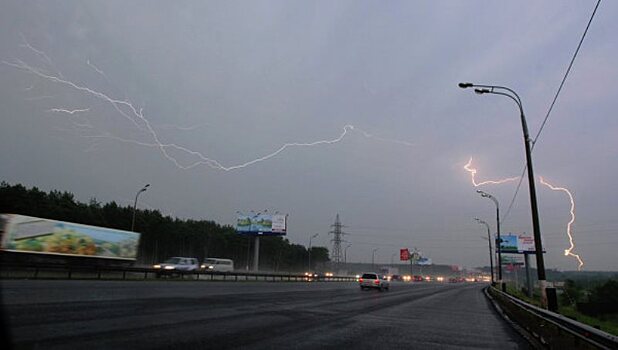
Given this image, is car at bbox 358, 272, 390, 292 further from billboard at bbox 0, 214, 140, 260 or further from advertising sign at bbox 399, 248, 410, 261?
advertising sign at bbox 399, 248, 410, 261

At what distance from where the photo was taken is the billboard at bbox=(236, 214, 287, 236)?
84.3 meters

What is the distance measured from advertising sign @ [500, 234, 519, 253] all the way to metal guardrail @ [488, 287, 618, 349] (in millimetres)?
76206

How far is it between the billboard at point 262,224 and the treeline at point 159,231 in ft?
73.7

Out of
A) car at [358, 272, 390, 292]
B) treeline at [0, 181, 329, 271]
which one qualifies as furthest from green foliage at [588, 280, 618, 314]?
treeline at [0, 181, 329, 271]

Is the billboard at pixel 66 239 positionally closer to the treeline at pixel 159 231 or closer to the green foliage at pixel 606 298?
the treeline at pixel 159 231

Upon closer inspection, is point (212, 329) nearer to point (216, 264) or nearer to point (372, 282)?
point (372, 282)

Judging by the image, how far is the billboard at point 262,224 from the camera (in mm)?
84312

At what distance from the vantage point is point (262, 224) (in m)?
85.1

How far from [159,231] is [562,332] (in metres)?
96.3

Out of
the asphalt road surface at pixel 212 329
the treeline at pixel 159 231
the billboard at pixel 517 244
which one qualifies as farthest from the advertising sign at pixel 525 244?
the asphalt road surface at pixel 212 329

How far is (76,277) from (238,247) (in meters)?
95.5

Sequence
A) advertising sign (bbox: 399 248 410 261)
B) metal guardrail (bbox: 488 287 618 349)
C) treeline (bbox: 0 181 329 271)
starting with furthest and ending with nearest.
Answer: advertising sign (bbox: 399 248 410 261) < treeline (bbox: 0 181 329 271) < metal guardrail (bbox: 488 287 618 349)

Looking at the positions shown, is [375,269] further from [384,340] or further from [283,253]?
[384,340]

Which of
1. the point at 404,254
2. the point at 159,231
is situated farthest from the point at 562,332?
the point at 404,254
